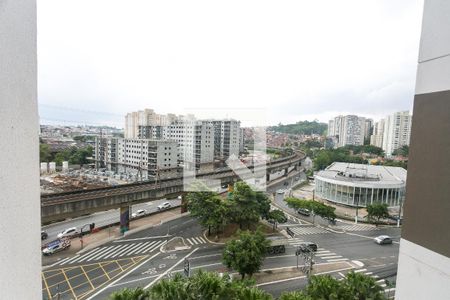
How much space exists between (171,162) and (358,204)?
15.7 m

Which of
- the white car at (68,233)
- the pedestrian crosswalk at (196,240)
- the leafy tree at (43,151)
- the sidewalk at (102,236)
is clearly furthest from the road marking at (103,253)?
the leafy tree at (43,151)

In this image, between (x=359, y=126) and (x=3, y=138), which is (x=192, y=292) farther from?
(x=359, y=126)

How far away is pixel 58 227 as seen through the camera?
1180 cm

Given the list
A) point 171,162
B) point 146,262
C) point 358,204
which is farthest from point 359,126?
point 146,262

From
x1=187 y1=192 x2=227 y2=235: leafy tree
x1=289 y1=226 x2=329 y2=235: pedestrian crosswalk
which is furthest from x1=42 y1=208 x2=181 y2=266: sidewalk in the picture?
x1=289 y1=226 x2=329 y2=235: pedestrian crosswalk

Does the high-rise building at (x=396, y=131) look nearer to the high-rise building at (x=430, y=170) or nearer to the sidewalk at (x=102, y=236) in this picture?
the sidewalk at (x=102, y=236)

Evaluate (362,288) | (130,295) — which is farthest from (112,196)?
(362,288)

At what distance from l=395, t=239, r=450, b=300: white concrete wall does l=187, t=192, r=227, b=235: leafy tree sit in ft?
28.3

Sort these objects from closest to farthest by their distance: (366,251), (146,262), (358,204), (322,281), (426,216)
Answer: (426,216) < (322,281) < (146,262) < (366,251) < (358,204)

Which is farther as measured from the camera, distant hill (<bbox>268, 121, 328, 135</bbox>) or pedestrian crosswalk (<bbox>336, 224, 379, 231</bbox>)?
distant hill (<bbox>268, 121, 328, 135</bbox>)

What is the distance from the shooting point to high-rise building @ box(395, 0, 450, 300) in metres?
1.03

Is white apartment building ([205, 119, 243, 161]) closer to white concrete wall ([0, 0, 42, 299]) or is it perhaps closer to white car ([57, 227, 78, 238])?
white car ([57, 227, 78, 238])

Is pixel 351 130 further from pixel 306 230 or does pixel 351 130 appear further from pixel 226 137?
pixel 306 230

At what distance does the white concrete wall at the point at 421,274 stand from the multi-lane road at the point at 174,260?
6317 millimetres
